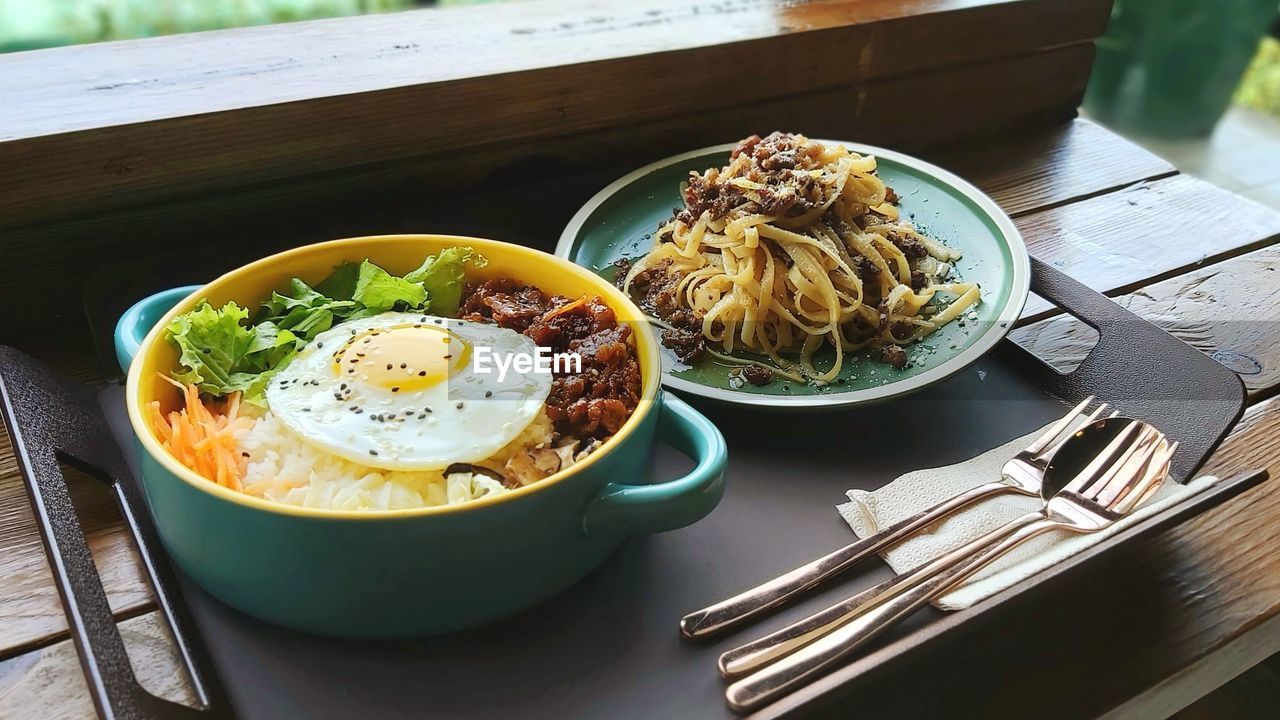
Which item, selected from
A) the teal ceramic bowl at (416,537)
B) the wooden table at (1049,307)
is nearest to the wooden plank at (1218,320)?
the wooden table at (1049,307)

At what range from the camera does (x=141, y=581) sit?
1191mm

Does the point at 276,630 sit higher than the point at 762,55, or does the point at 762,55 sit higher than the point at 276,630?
the point at 762,55

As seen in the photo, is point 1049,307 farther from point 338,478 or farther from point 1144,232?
point 338,478

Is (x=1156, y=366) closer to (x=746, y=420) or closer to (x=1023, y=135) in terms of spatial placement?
(x=746, y=420)

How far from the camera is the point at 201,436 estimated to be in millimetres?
1171

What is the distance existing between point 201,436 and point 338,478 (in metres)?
0.18

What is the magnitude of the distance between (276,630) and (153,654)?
0.14 metres

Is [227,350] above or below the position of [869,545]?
above

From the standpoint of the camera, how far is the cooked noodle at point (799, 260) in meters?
1.62

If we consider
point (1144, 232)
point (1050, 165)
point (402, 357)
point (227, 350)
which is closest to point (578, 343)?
point (402, 357)

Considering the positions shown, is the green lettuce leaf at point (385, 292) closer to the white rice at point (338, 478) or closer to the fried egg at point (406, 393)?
the fried egg at point (406, 393)

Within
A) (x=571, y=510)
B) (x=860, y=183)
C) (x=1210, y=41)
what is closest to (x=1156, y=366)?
(x=860, y=183)

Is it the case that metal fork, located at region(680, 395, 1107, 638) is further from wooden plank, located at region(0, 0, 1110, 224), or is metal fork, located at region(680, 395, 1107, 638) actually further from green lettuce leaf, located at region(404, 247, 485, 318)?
wooden plank, located at region(0, 0, 1110, 224)

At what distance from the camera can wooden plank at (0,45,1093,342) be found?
1.59 meters
